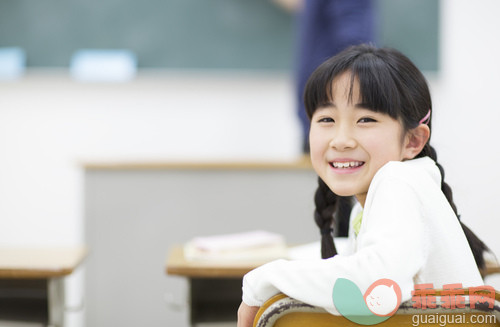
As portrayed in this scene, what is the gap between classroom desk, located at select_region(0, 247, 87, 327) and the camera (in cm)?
155

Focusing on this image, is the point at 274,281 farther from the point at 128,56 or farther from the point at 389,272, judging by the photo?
the point at 128,56

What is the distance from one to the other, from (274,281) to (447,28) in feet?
11.9

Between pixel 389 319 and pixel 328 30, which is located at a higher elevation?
pixel 328 30

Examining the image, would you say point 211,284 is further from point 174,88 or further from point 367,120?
point 174,88

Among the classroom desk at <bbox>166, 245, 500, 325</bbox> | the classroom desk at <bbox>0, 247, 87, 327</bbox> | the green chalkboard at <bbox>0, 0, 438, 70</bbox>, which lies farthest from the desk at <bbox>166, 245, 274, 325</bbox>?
the green chalkboard at <bbox>0, 0, 438, 70</bbox>

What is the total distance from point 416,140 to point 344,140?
0.17m

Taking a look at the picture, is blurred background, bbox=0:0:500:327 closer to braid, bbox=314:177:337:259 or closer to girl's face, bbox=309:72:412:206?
braid, bbox=314:177:337:259

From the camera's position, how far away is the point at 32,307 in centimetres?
186

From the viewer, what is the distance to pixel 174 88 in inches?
157

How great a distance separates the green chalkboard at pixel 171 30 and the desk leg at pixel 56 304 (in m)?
2.48

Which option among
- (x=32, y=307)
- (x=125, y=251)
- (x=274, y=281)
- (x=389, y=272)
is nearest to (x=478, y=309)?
(x=389, y=272)

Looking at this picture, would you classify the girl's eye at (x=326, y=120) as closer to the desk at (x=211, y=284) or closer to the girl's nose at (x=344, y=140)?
the girl's nose at (x=344, y=140)

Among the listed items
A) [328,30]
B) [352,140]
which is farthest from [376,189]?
[328,30]

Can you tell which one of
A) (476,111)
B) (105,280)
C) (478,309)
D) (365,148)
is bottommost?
(105,280)
